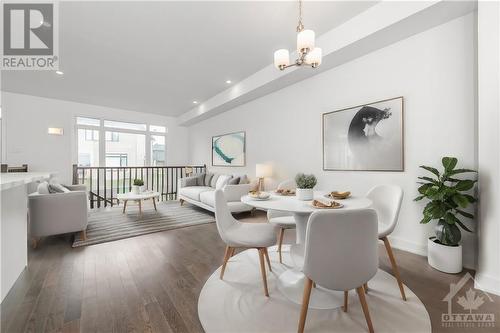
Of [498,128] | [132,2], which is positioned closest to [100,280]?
[132,2]

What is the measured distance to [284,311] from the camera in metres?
1.50

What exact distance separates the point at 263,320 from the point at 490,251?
2026mm

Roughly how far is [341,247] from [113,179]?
22.5 ft

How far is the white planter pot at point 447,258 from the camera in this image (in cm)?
195

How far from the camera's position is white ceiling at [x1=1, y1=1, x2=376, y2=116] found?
7.68 feet

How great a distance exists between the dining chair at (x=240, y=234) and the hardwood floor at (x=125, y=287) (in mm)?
492

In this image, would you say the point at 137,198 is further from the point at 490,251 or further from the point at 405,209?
the point at 490,251

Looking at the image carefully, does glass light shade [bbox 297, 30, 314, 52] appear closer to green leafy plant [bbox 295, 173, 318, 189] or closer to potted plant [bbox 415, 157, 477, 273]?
green leafy plant [bbox 295, 173, 318, 189]

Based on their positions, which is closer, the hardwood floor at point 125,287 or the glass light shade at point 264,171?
the hardwood floor at point 125,287

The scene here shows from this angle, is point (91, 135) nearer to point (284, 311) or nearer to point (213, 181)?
point (213, 181)

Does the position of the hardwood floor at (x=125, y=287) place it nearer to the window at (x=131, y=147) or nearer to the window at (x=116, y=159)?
the window at (x=116, y=159)

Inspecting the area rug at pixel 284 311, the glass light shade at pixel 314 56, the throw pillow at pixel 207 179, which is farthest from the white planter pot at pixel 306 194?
the throw pillow at pixel 207 179

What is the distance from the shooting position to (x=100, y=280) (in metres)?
1.92

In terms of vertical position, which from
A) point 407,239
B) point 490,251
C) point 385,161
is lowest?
point 407,239
